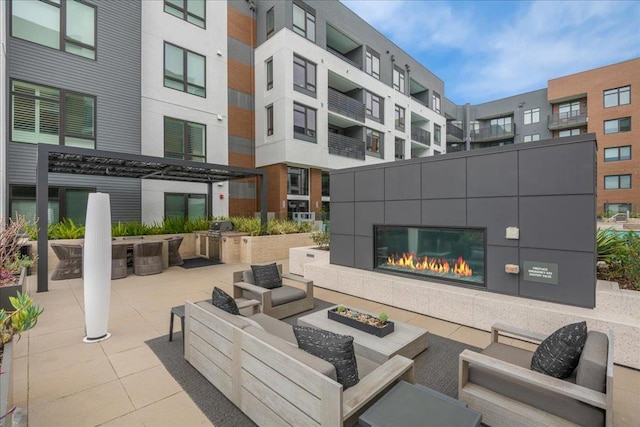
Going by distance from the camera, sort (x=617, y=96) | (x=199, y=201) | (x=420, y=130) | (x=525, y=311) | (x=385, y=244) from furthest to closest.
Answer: (x=420, y=130) < (x=617, y=96) < (x=199, y=201) < (x=385, y=244) < (x=525, y=311)

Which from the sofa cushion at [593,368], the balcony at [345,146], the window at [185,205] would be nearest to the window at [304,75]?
the balcony at [345,146]

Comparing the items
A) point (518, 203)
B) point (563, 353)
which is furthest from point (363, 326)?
point (518, 203)

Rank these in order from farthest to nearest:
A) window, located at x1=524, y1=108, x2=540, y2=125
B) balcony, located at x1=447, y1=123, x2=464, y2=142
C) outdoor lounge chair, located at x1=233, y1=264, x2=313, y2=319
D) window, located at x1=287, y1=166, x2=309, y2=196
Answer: balcony, located at x1=447, y1=123, x2=464, y2=142
window, located at x1=524, y1=108, x2=540, y2=125
window, located at x1=287, y1=166, x2=309, y2=196
outdoor lounge chair, located at x1=233, y1=264, x2=313, y2=319

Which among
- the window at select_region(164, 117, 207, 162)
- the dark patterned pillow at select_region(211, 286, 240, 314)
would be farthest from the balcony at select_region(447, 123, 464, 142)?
the dark patterned pillow at select_region(211, 286, 240, 314)

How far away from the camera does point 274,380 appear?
7.45 ft

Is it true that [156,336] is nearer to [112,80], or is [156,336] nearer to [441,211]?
[441,211]

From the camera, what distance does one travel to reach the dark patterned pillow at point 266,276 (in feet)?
17.6

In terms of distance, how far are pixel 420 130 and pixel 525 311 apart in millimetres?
24216

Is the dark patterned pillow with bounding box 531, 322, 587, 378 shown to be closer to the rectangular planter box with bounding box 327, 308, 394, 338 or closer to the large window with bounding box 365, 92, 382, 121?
the rectangular planter box with bounding box 327, 308, 394, 338

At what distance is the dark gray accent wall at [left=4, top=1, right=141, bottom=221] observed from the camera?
9867 mm

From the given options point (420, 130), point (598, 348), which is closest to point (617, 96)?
point (420, 130)

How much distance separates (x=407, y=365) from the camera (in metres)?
2.45

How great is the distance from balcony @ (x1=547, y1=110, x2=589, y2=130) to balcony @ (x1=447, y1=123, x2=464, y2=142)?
25.4 ft

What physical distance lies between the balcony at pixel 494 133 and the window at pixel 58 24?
3376cm
